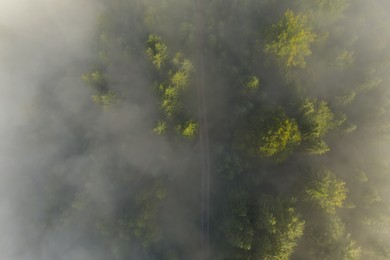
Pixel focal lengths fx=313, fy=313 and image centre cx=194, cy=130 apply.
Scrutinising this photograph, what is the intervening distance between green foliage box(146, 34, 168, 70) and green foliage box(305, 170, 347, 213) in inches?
625

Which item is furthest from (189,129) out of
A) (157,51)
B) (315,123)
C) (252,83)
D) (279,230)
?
(279,230)

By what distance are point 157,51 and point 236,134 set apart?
980 centimetres

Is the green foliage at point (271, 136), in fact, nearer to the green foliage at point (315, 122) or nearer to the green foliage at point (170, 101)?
the green foliage at point (315, 122)

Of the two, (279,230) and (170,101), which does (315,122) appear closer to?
(279,230)

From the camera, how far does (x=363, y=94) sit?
26188mm

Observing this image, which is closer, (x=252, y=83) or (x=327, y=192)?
(x=327, y=192)

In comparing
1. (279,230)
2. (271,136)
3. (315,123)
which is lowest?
(279,230)

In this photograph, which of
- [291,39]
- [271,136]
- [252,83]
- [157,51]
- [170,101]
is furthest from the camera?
[157,51]

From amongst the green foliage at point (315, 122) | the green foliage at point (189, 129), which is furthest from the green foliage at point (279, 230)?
the green foliage at point (189, 129)

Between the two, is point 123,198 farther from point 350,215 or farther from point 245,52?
point 350,215

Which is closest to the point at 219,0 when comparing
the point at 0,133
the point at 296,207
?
the point at 296,207

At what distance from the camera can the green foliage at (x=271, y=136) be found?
78.0 feet

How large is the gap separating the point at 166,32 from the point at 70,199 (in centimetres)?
1733

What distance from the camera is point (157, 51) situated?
26.7 meters
